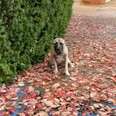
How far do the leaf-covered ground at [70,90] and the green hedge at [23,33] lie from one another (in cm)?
27

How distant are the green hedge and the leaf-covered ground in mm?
271

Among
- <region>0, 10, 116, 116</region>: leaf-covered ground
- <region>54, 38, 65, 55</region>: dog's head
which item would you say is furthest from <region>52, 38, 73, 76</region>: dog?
<region>0, 10, 116, 116</region>: leaf-covered ground

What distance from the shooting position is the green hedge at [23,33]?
704 centimetres

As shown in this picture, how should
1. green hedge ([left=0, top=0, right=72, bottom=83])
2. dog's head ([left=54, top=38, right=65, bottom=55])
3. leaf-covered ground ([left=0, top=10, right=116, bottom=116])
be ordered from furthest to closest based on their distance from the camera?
dog's head ([left=54, top=38, right=65, bottom=55]), green hedge ([left=0, top=0, right=72, bottom=83]), leaf-covered ground ([left=0, top=10, right=116, bottom=116])

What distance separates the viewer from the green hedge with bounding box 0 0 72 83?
7.04 meters

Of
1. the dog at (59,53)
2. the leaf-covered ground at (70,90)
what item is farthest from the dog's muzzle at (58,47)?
the leaf-covered ground at (70,90)

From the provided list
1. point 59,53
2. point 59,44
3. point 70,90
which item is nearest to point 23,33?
point 59,44

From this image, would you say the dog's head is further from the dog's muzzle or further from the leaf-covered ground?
the leaf-covered ground

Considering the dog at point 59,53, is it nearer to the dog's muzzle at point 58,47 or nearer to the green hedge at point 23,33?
the dog's muzzle at point 58,47

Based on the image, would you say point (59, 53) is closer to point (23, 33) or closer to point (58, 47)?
point (58, 47)

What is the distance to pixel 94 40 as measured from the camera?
11.9 metres

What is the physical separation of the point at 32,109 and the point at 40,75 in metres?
1.74

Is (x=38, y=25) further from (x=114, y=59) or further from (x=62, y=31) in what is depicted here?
(x=62, y=31)

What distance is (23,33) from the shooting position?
7746 millimetres
